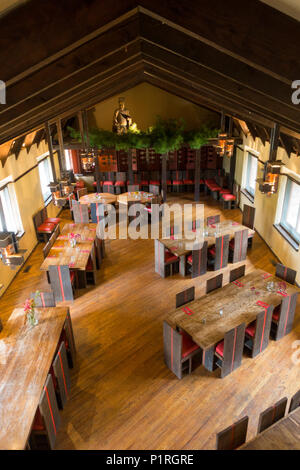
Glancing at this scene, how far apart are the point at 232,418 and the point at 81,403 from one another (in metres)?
A: 2.12

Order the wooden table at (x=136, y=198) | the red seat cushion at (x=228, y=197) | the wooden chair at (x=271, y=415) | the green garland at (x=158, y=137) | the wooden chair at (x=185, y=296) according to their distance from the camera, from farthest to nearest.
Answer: the red seat cushion at (x=228, y=197)
the green garland at (x=158, y=137)
the wooden table at (x=136, y=198)
the wooden chair at (x=185, y=296)
the wooden chair at (x=271, y=415)

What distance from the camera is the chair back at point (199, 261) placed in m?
7.20

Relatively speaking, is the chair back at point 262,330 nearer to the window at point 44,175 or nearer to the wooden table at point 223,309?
the wooden table at point 223,309

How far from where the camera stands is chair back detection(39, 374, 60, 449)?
139 inches

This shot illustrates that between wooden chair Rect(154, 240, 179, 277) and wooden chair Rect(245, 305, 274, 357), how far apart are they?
8.69 ft

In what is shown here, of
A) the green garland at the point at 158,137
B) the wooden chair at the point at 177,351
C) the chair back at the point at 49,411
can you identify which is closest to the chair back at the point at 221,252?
the wooden chair at the point at 177,351

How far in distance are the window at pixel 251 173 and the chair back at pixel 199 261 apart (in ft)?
14.3

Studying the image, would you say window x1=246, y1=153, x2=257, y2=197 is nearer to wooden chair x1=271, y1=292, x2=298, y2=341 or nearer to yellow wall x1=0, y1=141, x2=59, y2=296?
wooden chair x1=271, y1=292, x2=298, y2=341

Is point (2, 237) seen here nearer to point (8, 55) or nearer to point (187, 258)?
point (8, 55)

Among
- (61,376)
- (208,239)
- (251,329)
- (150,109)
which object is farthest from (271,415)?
(150,109)

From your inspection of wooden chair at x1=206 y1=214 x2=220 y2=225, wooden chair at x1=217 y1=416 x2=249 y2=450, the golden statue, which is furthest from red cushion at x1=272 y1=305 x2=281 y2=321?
the golden statue

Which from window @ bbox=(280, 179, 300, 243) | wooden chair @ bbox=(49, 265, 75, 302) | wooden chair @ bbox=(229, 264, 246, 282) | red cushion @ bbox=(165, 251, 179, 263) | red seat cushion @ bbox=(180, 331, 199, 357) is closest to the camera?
red seat cushion @ bbox=(180, 331, 199, 357)

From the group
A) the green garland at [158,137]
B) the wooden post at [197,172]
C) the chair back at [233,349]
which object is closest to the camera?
the chair back at [233,349]

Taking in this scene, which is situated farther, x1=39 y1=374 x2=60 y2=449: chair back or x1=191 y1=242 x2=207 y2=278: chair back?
x1=191 y1=242 x2=207 y2=278: chair back
